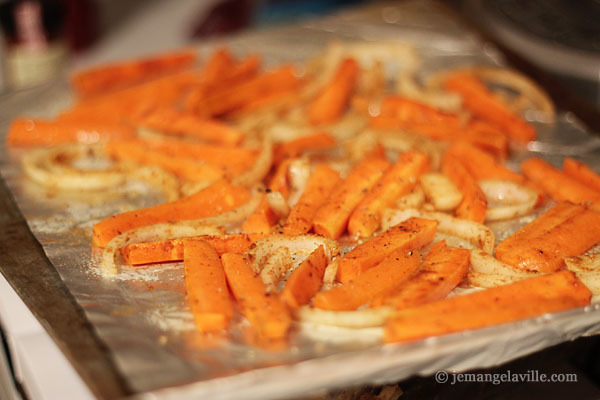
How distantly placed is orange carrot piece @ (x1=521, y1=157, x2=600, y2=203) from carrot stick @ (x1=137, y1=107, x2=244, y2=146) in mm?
1064

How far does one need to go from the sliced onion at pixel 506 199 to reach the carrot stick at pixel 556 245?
6.9 inches

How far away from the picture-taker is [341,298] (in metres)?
1.64

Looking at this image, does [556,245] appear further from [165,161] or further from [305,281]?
[165,161]

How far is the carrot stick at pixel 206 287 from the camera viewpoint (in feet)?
5.18

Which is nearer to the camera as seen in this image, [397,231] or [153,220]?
[397,231]

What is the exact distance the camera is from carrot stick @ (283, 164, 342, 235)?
6.59ft

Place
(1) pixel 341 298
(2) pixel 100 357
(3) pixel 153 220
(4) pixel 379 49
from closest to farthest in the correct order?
(2) pixel 100 357
(1) pixel 341 298
(3) pixel 153 220
(4) pixel 379 49

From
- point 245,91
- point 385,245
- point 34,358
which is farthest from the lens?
point 245,91

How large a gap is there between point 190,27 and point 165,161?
2.48 meters

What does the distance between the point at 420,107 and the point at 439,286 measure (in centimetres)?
122

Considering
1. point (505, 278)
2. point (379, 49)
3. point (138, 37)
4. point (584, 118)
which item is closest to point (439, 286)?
point (505, 278)

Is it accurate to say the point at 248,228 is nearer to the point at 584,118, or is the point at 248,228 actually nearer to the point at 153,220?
the point at 153,220

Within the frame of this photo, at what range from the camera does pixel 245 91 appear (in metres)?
2.95

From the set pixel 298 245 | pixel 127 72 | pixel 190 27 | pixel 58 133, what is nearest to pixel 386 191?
pixel 298 245
